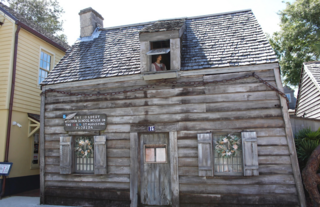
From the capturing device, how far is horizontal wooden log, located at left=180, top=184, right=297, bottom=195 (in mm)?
5906

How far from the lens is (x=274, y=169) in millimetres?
5977

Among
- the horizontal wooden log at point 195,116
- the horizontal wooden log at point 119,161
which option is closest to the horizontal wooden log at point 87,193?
the horizontal wooden log at point 119,161

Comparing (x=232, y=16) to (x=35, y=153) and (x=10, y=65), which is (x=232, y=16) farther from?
(x=35, y=153)

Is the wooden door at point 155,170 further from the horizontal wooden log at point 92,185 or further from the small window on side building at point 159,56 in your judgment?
Answer: the small window on side building at point 159,56

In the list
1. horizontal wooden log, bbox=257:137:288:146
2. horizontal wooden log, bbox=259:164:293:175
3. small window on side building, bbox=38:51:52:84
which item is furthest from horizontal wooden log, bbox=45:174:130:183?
small window on side building, bbox=38:51:52:84

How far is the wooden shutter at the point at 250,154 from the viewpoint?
235 inches

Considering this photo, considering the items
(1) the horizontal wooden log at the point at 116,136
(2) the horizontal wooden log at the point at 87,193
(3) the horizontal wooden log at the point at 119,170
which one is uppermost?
(1) the horizontal wooden log at the point at 116,136

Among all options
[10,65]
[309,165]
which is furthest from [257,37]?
[10,65]

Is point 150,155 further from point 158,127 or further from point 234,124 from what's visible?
point 234,124

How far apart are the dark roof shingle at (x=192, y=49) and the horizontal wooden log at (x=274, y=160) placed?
2.31 m

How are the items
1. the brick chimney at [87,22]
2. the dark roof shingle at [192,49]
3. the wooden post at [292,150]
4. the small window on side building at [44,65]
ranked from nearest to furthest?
1. the wooden post at [292,150]
2. the dark roof shingle at [192,49]
3. the brick chimney at [87,22]
4. the small window on side building at [44,65]

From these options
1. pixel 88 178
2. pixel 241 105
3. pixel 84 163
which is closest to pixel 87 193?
pixel 88 178

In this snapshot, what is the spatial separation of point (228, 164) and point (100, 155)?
3449 millimetres

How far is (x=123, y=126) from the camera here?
23.2ft
